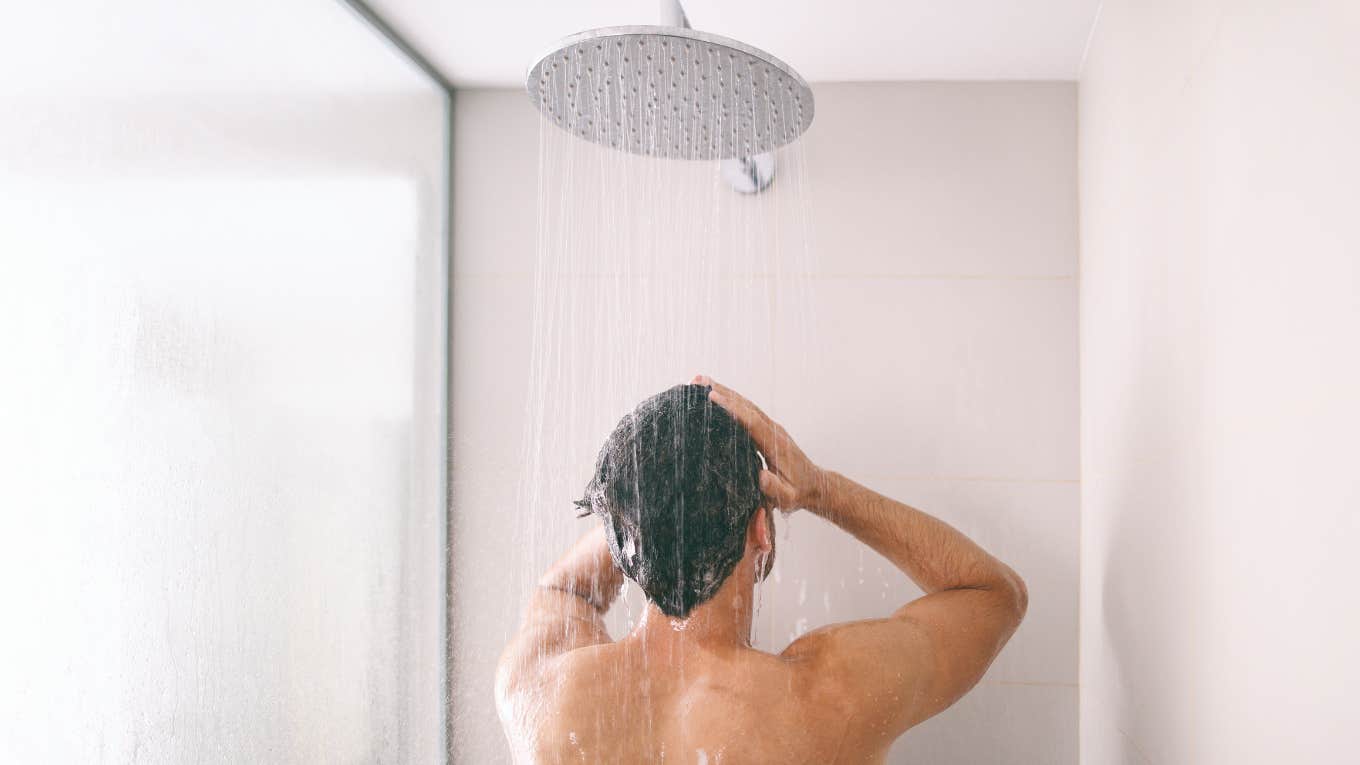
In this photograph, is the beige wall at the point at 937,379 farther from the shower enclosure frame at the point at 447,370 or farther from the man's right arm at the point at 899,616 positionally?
the man's right arm at the point at 899,616

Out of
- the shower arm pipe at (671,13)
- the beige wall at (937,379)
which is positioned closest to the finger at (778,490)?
the beige wall at (937,379)

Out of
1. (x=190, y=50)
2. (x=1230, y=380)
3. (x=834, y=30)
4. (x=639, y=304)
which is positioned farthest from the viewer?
(x=639, y=304)

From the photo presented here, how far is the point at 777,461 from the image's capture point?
0.99 m

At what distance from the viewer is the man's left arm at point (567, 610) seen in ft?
3.09

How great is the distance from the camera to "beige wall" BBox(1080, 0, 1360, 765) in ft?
1.77

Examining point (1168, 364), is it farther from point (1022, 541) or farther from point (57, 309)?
point (57, 309)

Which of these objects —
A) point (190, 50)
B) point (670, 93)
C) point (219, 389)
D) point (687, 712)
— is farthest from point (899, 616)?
point (190, 50)

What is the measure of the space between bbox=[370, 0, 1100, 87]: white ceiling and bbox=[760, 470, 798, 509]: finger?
56cm

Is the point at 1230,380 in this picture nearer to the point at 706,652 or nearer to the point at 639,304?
the point at 706,652

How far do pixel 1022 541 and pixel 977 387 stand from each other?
0.21 metres

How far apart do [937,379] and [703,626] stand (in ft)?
1.78

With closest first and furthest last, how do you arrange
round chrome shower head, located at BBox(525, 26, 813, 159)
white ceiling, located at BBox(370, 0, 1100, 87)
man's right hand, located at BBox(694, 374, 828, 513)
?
round chrome shower head, located at BBox(525, 26, 813, 159)
man's right hand, located at BBox(694, 374, 828, 513)
white ceiling, located at BBox(370, 0, 1100, 87)

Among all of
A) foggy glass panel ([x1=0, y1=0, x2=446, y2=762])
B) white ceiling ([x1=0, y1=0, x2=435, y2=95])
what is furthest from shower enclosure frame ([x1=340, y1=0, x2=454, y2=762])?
white ceiling ([x1=0, y1=0, x2=435, y2=95])

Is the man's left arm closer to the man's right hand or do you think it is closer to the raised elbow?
the man's right hand
